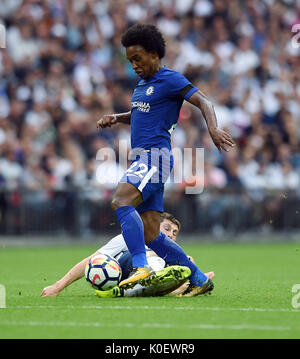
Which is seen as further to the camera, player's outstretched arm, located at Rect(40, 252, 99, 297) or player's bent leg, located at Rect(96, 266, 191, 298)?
player's outstretched arm, located at Rect(40, 252, 99, 297)

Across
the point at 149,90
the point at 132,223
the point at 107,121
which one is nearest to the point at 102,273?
the point at 132,223

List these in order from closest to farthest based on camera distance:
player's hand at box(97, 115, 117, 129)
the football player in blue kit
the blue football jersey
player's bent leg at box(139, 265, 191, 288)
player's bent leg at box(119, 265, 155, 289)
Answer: player's bent leg at box(119, 265, 155, 289)
player's bent leg at box(139, 265, 191, 288)
the football player in blue kit
the blue football jersey
player's hand at box(97, 115, 117, 129)

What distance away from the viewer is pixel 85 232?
17672mm

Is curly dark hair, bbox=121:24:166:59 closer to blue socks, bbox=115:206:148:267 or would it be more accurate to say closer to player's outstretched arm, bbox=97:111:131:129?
player's outstretched arm, bbox=97:111:131:129

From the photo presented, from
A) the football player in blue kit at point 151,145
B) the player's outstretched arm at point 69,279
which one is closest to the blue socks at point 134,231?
the football player in blue kit at point 151,145

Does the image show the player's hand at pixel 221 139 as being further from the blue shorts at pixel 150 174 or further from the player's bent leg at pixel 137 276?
the player's bent leg at pixel 137 276

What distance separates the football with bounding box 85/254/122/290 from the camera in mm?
7664

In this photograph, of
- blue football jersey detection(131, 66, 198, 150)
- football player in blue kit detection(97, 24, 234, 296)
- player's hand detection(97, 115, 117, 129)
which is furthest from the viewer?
player's hand detection(97, 115, 117, 129)

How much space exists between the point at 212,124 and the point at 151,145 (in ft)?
2.40

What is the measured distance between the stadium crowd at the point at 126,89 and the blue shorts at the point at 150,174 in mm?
9611

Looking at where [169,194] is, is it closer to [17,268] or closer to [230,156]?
[230,156]

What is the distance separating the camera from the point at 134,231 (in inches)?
294

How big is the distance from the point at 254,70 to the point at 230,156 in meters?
3.27

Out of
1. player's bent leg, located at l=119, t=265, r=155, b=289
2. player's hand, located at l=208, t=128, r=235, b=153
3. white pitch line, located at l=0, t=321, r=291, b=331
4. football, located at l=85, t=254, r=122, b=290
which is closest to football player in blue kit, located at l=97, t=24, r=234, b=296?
player's bent leg, located at l=119, t=265, r=155, b=289
